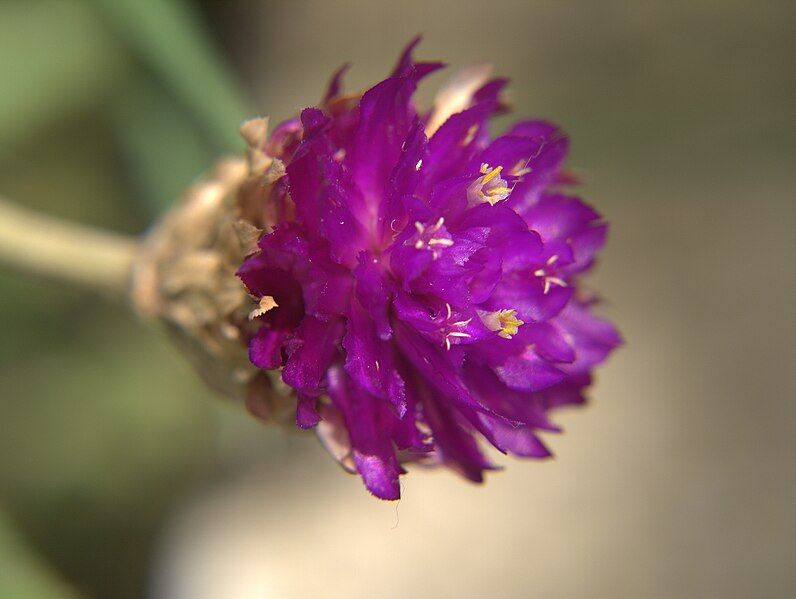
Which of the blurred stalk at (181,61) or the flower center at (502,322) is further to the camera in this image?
the blurred stalk at (181,61)

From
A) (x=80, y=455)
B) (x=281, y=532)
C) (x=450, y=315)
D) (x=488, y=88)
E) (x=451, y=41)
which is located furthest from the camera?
(x=451, y=41)

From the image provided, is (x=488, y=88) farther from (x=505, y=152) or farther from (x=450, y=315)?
(x=450, y=315)

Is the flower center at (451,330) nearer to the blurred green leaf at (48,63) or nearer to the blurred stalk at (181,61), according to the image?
the blurred stalk at (181,61)

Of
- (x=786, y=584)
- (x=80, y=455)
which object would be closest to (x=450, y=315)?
(x=80, y=455)

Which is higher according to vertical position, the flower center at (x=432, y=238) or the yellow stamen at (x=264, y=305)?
the flower center at (x=432, y=238)

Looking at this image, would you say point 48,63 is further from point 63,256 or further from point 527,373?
point 527,373

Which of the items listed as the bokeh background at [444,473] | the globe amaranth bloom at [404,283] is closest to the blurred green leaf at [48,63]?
the bokeh background at [444,473]
